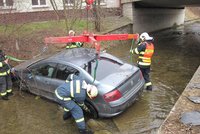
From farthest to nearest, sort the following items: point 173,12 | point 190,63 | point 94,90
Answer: point 173,12 < point 190,63 < point 94,90

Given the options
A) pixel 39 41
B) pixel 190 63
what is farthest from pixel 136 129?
pixel 39 41

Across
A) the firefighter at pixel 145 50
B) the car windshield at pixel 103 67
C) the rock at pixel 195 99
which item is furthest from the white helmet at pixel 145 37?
the rock at pixel 195 99

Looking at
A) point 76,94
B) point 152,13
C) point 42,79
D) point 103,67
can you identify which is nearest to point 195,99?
point 103,67

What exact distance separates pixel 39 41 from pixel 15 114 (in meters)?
7.67

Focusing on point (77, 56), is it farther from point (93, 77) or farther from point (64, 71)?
point (93, 77)

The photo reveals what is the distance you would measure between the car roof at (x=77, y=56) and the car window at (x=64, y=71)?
0.19m

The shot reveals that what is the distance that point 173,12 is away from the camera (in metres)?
29.9

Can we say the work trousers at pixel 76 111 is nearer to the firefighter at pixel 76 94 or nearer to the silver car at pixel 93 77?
the firefighter at pixel 76 94

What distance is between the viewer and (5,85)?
837cm

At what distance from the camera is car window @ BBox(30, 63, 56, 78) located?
7.43 metres

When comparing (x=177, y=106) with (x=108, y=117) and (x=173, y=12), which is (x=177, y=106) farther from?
(x=173, y=12)

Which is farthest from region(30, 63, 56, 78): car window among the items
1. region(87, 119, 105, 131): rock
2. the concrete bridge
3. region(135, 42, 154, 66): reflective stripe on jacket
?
the concrete bridge

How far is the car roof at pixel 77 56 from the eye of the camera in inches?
279

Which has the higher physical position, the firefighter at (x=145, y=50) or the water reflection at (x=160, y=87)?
the firefighter at (x=145, y=50)
